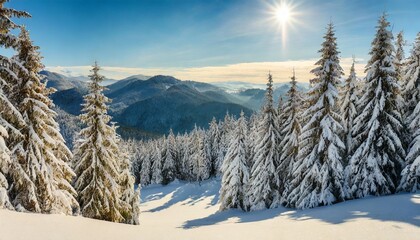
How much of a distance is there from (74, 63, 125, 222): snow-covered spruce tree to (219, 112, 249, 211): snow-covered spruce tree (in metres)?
16.2

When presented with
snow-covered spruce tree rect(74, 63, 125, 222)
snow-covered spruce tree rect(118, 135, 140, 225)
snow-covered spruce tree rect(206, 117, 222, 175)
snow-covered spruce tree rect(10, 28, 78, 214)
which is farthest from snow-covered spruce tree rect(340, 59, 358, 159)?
snow-covered spruce tree rect(206, 117, 222, 175)

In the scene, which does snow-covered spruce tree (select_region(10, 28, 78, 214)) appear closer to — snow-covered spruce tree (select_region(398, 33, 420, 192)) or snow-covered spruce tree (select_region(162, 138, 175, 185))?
snow-covered spruce tree (select_region(398, 33, 420, 192))

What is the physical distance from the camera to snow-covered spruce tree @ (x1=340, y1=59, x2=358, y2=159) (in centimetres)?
2696

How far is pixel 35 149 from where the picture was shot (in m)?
18.1

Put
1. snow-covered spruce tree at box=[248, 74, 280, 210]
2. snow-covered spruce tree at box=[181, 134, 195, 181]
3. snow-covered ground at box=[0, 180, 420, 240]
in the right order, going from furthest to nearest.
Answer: snow-covered spruce tree at box=[181, 134, 195, 181]
snow-covered spruce tree at box=[248, 74, 280, 210]
snow-covered ground at box=[0, 180, 420, 240]

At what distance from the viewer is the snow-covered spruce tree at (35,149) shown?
56.5 ft

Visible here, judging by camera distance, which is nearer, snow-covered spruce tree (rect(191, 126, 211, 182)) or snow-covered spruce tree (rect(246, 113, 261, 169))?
snow-covered spruce tree (rect(246, 113, 261, 169))

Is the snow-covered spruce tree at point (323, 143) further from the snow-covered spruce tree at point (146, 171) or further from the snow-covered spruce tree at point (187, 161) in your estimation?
the snow-covered spruce tree at point (146, 171)

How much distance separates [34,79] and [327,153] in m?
22.0

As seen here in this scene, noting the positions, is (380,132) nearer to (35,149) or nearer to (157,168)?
(35,149)

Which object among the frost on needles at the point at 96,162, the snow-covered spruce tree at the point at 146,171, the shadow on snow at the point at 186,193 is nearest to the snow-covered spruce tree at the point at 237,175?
the frost on needles at the point at 96,162

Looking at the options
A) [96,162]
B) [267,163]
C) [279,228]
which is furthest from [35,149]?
[267,163]

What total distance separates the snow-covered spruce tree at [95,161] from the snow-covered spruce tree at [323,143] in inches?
613

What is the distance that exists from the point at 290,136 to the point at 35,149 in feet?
72.4
